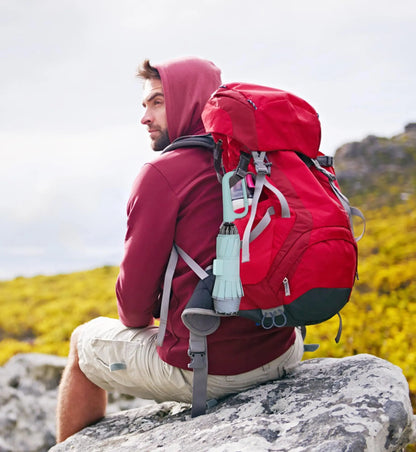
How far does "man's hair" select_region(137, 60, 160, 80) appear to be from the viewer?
3366 millimetres

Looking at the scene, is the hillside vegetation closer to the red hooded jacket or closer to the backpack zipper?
the red hooded jacket

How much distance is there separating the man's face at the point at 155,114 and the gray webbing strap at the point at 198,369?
1332 mm

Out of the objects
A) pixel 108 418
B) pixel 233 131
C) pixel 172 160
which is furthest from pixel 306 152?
pixel 108 418

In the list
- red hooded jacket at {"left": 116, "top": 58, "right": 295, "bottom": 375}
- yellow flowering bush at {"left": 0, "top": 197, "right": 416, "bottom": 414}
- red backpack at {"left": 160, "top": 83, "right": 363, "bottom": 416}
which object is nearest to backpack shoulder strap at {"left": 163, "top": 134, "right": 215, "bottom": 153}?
red hooded jacket at {"left": 116, "top": 58, "right": 295, "bottom": 375}

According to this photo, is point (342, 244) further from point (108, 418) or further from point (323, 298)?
point (108, 418)

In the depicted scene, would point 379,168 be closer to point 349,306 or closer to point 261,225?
point 349,306

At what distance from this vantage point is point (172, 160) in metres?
2.84

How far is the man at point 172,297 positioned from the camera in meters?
2.81

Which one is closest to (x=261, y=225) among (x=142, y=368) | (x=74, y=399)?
(x=142, y=368)

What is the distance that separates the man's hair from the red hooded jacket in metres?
0.75

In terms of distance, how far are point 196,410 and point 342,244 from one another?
123 cm

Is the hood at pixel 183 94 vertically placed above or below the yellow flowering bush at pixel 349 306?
above

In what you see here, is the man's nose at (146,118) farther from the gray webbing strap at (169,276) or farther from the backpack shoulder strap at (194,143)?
the gray webbing strap at (169,276)

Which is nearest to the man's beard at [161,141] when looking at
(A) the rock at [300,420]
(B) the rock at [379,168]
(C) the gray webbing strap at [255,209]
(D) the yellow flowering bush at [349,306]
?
(C) the gray webbing strap at [255,209]
